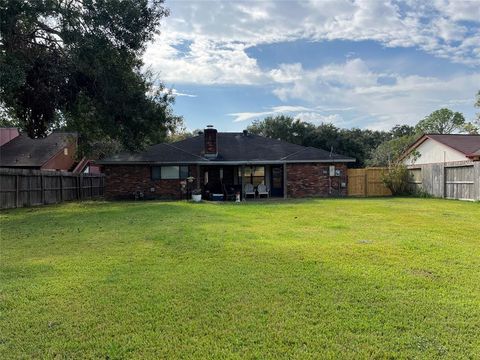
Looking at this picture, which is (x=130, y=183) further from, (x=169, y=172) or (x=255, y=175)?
(x=255, y=175)

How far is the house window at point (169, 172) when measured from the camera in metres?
21.5

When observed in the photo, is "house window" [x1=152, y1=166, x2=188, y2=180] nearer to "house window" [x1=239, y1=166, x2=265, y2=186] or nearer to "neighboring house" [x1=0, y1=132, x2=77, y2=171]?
"house window" [x1=239, y1=166, x2=265, y2=186]

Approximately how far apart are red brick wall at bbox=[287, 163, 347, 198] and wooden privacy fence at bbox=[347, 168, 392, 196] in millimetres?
1392

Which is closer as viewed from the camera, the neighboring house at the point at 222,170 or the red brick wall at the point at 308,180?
the neighboring house at the point at 222,170

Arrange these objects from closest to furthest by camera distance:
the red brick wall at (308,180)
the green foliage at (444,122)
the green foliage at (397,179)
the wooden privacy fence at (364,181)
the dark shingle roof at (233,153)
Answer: the dark shingle roof at (233,153), the red brick wall at (308,180), the green foliage at (397,179), the wooden privacy fence at (364,181), the green foliage at (444,122)

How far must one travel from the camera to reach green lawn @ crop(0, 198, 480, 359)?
3.13 meters

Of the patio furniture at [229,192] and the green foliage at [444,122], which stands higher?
the green foliage at [444,122]

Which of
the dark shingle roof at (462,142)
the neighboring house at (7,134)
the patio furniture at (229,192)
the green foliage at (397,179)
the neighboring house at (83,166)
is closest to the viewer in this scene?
the patio furniture at (229,192)

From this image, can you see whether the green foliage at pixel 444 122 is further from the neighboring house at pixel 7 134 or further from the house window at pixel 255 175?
the neighboring house at pixel 7 134

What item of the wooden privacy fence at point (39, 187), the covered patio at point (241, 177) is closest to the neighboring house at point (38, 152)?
the wooden privacy fence at point (39, 187)

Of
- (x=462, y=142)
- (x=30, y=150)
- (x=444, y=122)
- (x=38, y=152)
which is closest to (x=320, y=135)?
(x=462, y=142)

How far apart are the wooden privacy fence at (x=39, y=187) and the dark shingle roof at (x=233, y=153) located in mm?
2726

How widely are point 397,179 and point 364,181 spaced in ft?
6.15

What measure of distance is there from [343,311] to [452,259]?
3.04 m
